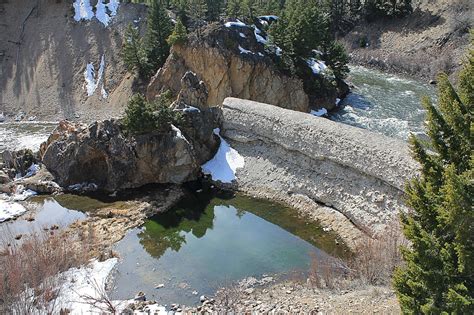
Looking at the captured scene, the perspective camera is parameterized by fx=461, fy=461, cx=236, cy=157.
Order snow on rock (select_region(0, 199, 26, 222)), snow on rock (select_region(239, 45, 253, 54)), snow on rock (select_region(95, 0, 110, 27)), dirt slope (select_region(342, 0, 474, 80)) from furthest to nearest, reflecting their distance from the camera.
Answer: snow on rock (select_region(95, 0, 110, 27))
dirt slope (select_region(342, 0, 474, 80))
snow on rock (select_region(239, 45, 253, 54))
snow on rock (select_region(0, 199, 26, 222))

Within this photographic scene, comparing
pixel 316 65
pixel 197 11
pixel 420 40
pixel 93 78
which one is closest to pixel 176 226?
pixel 316 65

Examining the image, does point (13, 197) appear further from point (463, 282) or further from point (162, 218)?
point (463, 282)

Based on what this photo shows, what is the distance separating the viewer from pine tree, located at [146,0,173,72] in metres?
50.4

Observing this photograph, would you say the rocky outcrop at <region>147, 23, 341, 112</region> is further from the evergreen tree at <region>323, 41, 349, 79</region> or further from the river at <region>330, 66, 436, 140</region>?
the evergreen tree at <region>323, 41, 349, 79</region>

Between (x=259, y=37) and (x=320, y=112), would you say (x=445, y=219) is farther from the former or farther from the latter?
(x=259, y=37)

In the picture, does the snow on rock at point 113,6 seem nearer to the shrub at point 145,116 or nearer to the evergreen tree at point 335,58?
the evergreen tree at point 335,58

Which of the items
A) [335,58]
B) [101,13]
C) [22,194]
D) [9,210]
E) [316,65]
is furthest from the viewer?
[101,13]

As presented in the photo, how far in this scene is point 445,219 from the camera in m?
12.4

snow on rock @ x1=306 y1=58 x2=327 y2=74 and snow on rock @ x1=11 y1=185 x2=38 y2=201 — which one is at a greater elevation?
snow on rock @ x1=306 y1=58 x2=327 y2=74

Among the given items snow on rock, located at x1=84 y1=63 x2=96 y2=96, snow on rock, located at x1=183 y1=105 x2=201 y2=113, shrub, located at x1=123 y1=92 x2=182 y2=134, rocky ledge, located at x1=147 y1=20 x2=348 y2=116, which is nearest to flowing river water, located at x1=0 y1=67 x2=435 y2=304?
shrub, located at x1=123 y1=92 x2=182 y2=134

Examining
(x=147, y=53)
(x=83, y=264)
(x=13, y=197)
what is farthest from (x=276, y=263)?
(x=147, y=53)

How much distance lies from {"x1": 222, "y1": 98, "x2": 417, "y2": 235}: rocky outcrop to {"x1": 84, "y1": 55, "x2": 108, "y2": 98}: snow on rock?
25.8m

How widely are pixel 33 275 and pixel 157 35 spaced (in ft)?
122

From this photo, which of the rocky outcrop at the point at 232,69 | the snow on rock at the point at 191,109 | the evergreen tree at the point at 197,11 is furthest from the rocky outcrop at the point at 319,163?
the evergreen tree at the point at 197,11
